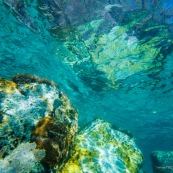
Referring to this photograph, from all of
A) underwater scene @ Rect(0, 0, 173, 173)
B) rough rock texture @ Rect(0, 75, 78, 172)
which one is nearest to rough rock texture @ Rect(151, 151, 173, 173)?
underwater scene @ Rect(0, 0, 173, 173)

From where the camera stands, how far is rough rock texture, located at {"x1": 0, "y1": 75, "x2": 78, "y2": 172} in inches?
141

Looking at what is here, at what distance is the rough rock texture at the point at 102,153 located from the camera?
5.10m

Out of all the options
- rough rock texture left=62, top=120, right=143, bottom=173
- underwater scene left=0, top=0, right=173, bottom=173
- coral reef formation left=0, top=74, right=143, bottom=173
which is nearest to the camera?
coral reef formation left=0, top=74, right=143, bottom=173

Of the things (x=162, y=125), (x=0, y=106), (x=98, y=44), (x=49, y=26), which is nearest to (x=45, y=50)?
(x=49, y=26)

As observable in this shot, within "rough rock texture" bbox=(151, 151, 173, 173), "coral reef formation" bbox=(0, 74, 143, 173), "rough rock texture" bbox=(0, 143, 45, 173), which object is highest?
"rough rock texture" bbox=(151, 151, 173, 173)

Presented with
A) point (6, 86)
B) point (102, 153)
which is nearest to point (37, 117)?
point (6, 86)

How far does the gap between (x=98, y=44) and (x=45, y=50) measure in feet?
13.2

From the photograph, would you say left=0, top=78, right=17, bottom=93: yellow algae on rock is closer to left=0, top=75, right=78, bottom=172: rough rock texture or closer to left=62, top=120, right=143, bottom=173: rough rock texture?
left=0, top=75, right=78, bottom=172: rough rock texture

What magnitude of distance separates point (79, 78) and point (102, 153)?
12.4 m

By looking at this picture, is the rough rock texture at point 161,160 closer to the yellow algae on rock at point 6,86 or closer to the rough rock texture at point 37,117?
the rough rock texture at point 37,117

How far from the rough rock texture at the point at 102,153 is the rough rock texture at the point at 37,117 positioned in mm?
1004

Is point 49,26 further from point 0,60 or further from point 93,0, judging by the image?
point 0,60

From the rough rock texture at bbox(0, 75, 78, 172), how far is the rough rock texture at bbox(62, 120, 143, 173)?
3.29ft

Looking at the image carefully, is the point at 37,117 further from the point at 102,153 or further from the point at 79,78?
the point at 79,78
